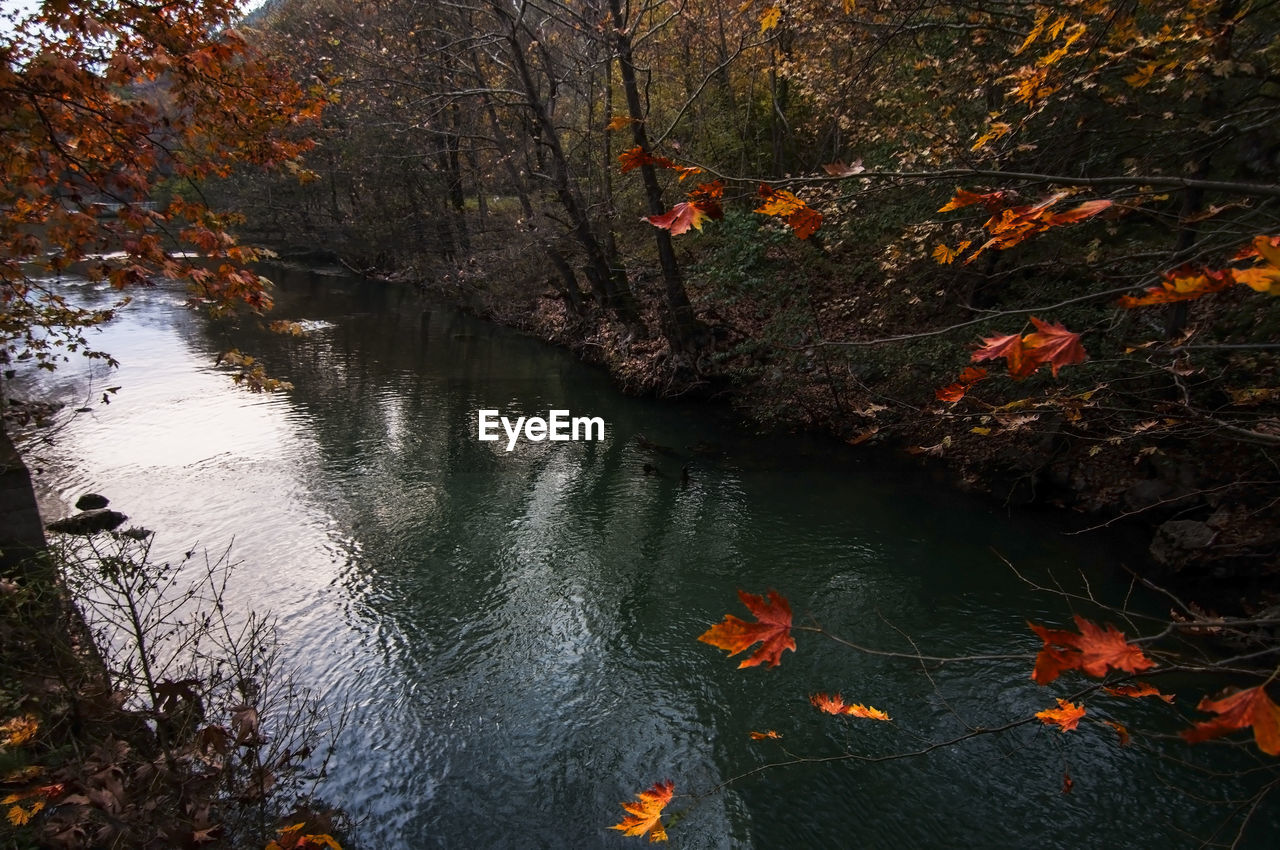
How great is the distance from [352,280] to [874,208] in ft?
79.3

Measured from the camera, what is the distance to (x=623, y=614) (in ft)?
22.6

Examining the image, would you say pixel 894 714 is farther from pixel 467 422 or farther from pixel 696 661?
pixel 467 422

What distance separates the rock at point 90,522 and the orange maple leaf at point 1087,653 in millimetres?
9513

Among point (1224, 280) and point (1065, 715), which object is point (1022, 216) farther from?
point (1065, 715)

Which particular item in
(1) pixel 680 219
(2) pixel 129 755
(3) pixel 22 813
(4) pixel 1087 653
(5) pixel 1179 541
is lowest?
(2) pixel 129 755

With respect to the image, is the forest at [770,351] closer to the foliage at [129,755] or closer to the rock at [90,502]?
the foliage at [129,755]

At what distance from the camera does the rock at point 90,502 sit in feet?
28.1

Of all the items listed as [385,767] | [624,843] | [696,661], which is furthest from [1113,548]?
[385,767]

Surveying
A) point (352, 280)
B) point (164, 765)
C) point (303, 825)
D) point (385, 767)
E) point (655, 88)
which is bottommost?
point (385, 767)

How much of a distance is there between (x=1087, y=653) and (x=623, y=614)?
568 cm

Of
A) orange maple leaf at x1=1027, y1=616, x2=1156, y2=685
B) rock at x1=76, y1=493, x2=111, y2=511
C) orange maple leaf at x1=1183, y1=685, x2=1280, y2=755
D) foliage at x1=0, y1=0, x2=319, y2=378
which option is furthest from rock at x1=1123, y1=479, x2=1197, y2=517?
rock at x1=76, y1=493, x2=111, y2=511

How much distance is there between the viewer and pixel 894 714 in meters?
5.49

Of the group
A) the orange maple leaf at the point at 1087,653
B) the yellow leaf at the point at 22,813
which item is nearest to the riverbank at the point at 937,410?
the orange maple leaf at the point at 1087,653

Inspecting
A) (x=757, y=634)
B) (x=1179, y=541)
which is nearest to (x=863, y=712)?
(x=757, y=634)
